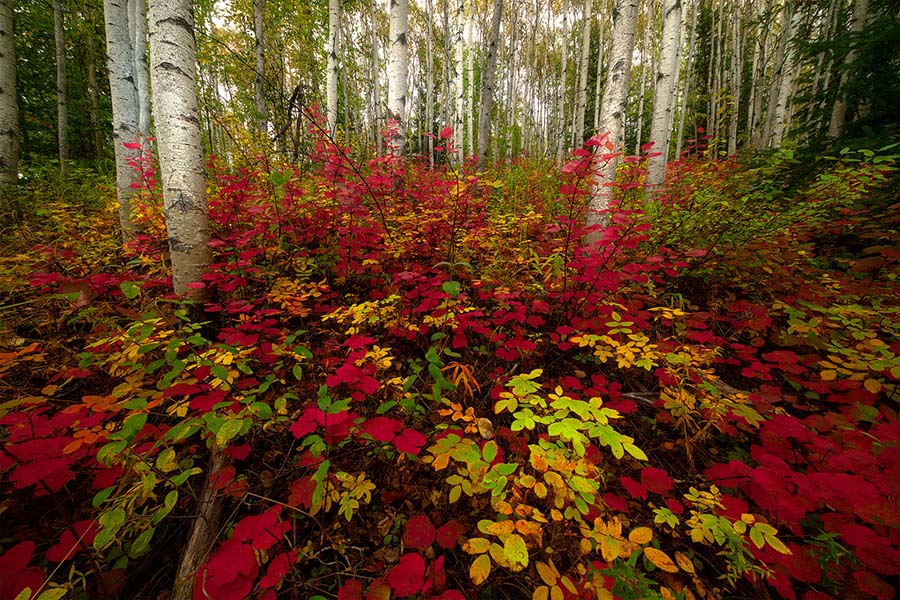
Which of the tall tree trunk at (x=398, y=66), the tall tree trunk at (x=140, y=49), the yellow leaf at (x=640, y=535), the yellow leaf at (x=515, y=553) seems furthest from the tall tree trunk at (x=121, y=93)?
the yellow leaf at (x=640, y=535)

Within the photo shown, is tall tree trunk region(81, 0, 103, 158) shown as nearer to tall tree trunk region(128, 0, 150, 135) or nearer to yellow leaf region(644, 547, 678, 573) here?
tall tree trunk region(128, 0, 150, 135)

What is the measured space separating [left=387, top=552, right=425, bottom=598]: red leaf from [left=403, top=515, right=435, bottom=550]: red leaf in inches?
3.9

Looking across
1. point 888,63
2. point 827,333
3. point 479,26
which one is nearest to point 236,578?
point 827,333

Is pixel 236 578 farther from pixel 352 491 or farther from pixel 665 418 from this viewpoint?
pixel 665 418

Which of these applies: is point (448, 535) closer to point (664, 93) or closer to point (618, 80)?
point (618, 80)

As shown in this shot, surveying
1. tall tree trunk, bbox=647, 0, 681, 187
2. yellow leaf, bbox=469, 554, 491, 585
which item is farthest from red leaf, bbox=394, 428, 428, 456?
tall tree trunk, bbox=647, 0, 681, 187

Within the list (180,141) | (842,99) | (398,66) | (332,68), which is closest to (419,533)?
(180,141)

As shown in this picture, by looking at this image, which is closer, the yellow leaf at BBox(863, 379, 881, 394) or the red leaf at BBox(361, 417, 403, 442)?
the red leaf at BBox(361, 417, 403, 442)

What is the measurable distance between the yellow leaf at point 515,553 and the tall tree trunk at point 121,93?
5.20 meters

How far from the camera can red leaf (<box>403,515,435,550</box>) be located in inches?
50.8

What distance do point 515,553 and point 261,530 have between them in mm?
899

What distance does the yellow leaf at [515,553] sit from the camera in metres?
1.06

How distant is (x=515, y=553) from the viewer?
42.6 inches

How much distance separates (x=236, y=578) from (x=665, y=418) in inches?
88.9
